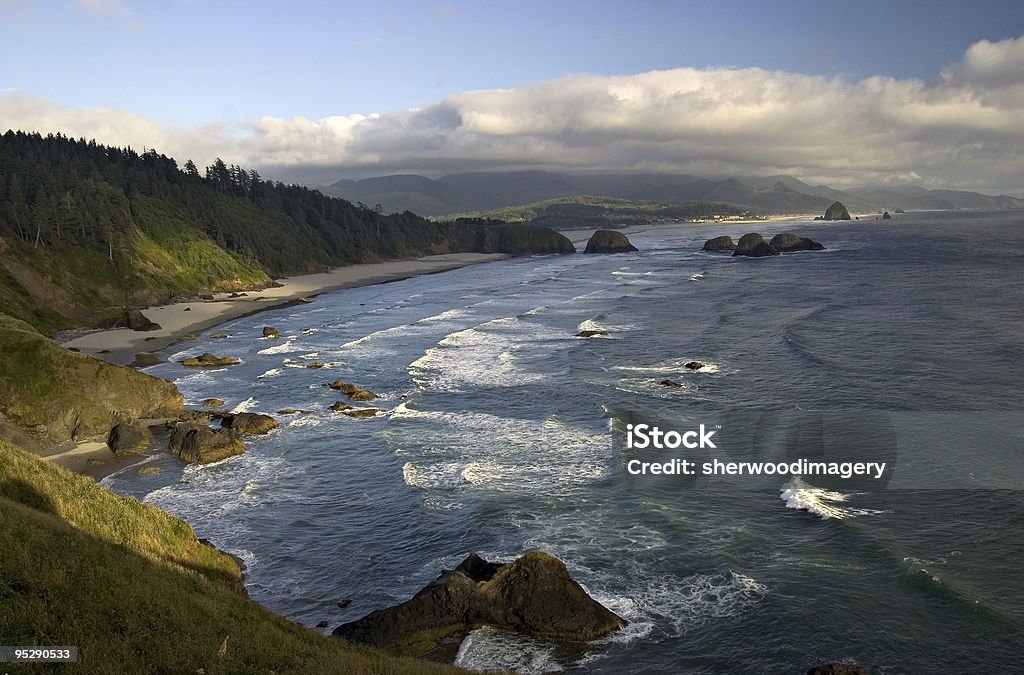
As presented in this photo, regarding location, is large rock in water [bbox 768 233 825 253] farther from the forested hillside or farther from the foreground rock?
the foreground rock

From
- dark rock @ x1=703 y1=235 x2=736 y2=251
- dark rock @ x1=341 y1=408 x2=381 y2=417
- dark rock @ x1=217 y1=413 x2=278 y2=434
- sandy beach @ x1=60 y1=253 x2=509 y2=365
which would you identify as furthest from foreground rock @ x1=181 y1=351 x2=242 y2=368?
dark rock @ x1=703 y1=235 x2=736 y2=251

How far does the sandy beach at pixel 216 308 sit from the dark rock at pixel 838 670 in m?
61.8

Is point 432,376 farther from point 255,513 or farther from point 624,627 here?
point 624,627

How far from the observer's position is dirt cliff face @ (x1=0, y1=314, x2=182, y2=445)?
1650 inches

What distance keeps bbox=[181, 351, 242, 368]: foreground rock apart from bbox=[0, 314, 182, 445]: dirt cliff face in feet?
53.4

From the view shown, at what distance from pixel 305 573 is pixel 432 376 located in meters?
30.4

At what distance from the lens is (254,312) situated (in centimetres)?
9975

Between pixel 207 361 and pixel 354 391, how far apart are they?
20.0 m

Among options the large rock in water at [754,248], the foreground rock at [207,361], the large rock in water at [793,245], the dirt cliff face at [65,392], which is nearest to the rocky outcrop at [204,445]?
the dirt cliff face at [65,392]

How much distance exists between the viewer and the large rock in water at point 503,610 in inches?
885

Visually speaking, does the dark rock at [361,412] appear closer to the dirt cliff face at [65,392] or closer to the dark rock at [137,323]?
the dirt cliff face at [65,392]

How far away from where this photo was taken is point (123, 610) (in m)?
15.6

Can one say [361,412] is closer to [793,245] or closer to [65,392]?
[65,392]

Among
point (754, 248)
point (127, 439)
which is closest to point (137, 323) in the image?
point (127, 439)
